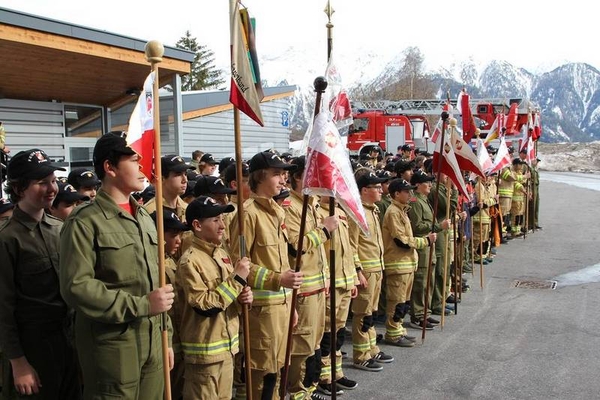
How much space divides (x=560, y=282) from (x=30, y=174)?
9444mm

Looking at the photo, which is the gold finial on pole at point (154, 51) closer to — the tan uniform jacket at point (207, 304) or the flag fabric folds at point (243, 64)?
the flag fabric folds at point (243, 64)

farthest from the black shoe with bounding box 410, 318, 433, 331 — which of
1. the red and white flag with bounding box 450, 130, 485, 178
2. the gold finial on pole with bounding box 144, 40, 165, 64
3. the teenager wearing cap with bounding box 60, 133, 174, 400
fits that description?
the gold finial on pole with bounding box 144, 40, 165, 64

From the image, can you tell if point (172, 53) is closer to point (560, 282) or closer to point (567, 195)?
point (560, 282)

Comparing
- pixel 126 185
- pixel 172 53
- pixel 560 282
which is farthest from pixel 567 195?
pixel 126 185

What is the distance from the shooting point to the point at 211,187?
217 inches

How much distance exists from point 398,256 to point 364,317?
102cm

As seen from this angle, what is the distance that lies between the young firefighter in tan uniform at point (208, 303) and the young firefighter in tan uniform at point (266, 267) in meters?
0.37

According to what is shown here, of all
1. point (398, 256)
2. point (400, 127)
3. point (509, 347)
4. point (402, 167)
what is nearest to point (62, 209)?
point (398, 256)

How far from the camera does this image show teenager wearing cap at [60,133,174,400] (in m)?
3.00

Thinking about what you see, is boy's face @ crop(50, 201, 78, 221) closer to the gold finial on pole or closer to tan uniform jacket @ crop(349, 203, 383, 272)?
the gold finial on pole

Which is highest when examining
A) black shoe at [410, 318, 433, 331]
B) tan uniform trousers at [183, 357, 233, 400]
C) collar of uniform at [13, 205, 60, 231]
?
collar of uniform at [13, 205, 60, 231]

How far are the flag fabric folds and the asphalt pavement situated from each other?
3155mm

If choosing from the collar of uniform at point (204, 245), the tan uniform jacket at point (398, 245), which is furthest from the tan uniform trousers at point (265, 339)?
the tan uniform jacket at point (398, 245)

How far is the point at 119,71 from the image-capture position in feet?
38.7
